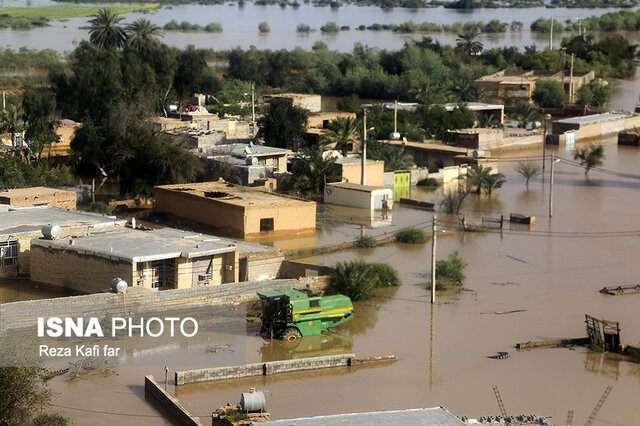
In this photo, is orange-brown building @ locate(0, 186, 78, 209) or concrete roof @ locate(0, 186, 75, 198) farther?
concrete roof @ locate(0, 186, 75, 198)

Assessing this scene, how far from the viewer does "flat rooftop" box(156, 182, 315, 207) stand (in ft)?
79.0

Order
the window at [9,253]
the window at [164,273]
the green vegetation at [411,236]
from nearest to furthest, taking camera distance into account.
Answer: the window at [164,273] → the window at [9,253] → the green vegetation at [411,236]

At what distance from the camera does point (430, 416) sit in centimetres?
1094

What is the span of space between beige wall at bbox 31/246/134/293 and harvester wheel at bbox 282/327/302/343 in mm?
2887

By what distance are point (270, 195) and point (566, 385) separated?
11.8 meters

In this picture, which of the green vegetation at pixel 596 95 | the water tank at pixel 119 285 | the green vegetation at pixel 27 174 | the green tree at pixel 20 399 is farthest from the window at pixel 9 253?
the green vegetation at pixel 596 95

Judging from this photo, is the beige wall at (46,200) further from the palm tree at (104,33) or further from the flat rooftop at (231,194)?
the palm tree at (104,33)

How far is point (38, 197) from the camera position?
23266mm

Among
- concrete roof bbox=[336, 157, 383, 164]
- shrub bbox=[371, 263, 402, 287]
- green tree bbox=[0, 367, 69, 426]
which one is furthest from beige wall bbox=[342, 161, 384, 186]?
green tree bbox=[0, 367, 69, 426]

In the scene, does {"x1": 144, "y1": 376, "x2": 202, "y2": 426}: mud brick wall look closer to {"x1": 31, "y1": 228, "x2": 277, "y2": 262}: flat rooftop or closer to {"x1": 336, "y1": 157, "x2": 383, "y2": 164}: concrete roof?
{"x1": 31, "y1": 228, "x2": 277, "y2": 262}: flat rooftop

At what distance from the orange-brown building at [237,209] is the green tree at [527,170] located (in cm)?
1018

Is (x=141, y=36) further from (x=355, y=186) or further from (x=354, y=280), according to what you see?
(x=354, y=280)

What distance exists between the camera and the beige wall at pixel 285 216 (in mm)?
23406

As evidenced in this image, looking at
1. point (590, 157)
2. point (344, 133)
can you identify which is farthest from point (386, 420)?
point (590, 157)
